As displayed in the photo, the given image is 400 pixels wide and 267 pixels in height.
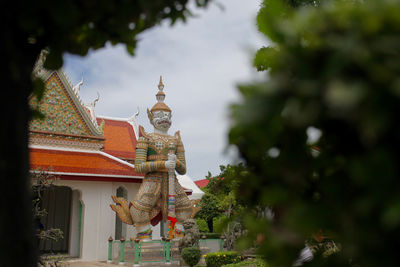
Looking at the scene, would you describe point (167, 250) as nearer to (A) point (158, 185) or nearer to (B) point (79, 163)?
(A) point (158, 185)

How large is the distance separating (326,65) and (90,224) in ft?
33.3

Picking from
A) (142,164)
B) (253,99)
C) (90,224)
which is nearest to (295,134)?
(253,99)

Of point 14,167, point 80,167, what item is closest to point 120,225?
point 80,167

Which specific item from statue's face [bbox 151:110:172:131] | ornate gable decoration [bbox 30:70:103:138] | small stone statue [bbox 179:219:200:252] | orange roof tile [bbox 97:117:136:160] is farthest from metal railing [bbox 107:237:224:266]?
orange roof tile [bbox 97:117:136:160]

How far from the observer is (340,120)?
94cm

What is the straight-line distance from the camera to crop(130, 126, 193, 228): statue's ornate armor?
31.2 feet

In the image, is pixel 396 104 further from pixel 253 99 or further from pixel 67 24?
pixel 67 24

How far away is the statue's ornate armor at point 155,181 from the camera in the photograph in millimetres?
9508

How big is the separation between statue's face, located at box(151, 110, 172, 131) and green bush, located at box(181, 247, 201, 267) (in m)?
3.47

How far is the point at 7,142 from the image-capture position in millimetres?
1074

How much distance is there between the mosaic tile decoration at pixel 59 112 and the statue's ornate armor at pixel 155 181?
2216mm

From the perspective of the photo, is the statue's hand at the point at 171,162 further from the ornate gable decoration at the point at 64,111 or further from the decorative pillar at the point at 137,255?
the ornate gable decoration at the point at 64,111

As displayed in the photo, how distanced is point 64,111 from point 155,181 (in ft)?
11.6

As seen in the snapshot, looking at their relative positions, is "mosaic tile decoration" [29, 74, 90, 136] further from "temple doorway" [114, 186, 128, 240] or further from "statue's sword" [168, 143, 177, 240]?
"statue's sword" [168, 143, 177, 240]
